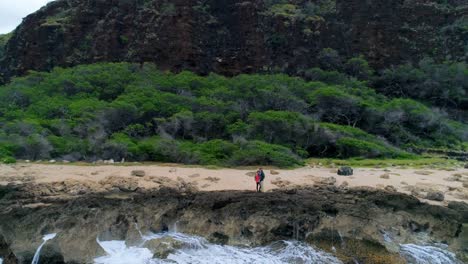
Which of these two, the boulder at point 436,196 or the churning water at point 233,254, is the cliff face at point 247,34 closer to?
the boulder at point 436,196

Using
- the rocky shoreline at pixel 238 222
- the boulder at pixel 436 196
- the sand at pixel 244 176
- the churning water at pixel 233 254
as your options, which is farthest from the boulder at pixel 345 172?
the churning water at pixel 233 254

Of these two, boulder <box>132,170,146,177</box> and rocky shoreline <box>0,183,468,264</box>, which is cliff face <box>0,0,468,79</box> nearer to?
boulder <box>132,170,146,177</box>

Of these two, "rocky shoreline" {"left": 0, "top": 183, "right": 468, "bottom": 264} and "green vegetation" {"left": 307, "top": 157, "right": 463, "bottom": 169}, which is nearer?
"rocky shoreline" {"left": 0, "top": 183, "right": 468, "bottom": 264}

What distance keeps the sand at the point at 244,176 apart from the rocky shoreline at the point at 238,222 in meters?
2.36

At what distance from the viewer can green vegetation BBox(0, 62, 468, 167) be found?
68.9 ft

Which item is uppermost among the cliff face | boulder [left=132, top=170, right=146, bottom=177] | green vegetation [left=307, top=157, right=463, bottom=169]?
the cliff face

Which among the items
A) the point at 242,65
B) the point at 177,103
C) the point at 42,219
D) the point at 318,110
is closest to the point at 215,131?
the point at 177,103

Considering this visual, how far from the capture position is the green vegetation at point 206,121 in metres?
21.0

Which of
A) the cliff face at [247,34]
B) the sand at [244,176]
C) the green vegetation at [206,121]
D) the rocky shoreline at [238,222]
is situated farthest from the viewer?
the cliff face at [247,34]

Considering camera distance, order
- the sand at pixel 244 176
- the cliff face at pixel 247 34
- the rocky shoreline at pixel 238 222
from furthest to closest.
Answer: the cliff face at pixel 247 34, the sand at pixel 244 176, the rocky shoreline at pixel 238 222

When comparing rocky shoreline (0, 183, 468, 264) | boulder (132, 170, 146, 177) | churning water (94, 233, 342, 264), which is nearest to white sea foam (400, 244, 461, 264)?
rocky shoreline (0, 183, 468, 264)

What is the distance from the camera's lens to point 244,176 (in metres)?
16.9

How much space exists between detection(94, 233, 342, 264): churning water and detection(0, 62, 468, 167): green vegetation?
938 centimetres

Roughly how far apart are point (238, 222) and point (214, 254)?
3.96ft
